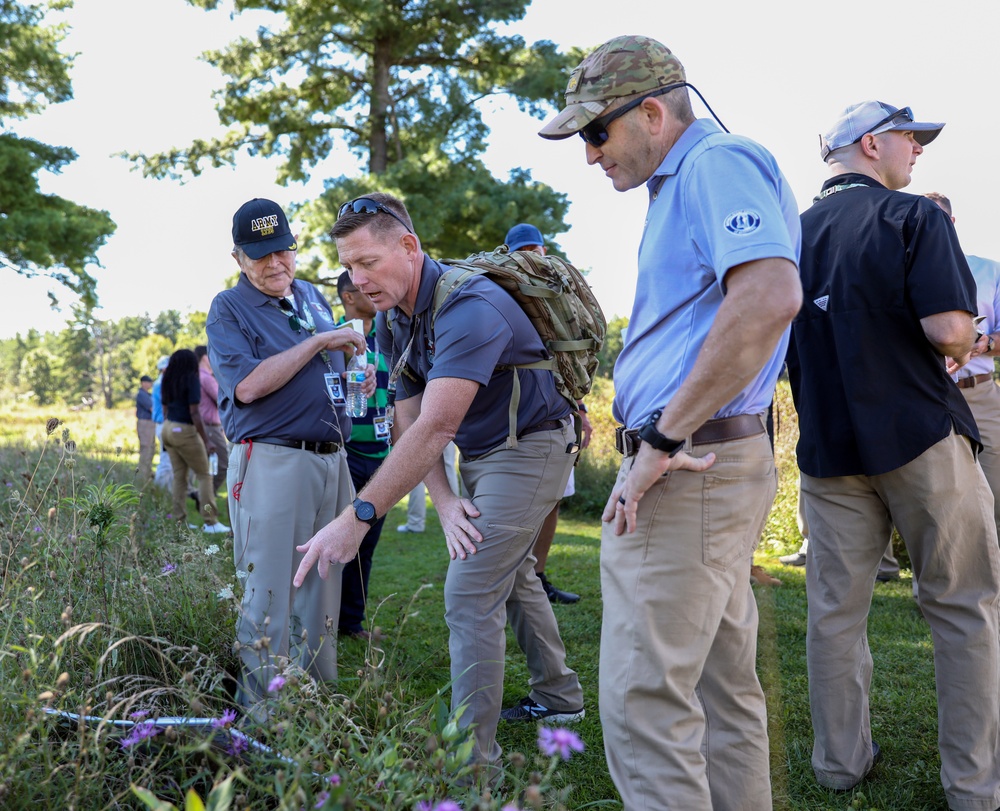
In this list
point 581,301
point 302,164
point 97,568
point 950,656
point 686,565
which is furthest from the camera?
point 302,164

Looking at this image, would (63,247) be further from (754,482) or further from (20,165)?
(754,482)

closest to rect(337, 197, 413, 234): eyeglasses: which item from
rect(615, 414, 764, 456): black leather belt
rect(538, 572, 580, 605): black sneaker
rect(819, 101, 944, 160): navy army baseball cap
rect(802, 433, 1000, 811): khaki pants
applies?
rect(615, 414, 764, 456): black leather belt

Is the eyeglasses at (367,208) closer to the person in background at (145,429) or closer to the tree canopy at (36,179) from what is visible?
the person in background at (145,429)

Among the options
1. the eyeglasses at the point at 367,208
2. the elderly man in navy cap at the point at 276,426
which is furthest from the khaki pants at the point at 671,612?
the elderly man in navy cap at the point at 276,426

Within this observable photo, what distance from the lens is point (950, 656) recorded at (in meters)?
3.12

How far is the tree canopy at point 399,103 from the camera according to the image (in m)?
18.8

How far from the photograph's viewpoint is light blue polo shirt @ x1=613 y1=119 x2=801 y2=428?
194 cm

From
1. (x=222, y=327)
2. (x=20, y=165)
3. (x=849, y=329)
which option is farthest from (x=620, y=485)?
(x=20, y=165)

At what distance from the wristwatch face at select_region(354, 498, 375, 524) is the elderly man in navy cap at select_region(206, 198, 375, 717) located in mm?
1082

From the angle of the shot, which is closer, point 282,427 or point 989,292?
point 282,427

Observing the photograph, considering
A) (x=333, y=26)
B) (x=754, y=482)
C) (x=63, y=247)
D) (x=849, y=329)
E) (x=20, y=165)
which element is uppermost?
(x=333, y=26)

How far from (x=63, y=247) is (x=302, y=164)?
19.4 feet

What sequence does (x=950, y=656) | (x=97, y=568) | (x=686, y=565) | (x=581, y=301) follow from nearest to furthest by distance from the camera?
(x=686, y=565), (x=950, y=656), (x=581, y=301), (x=97, y=568)

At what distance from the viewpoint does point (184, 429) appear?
980cm
